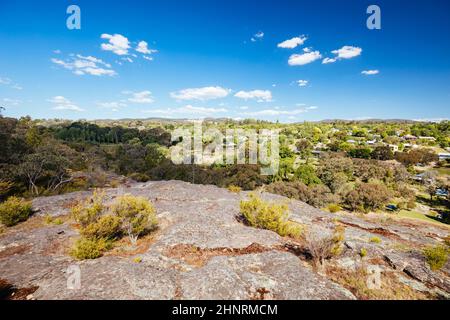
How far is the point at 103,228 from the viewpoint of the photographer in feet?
28.8

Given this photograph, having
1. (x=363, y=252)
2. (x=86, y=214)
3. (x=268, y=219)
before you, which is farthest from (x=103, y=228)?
(x=363, y=252)

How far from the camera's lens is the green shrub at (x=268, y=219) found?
1120 cm

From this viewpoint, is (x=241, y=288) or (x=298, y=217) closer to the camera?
(x=241, y=288)

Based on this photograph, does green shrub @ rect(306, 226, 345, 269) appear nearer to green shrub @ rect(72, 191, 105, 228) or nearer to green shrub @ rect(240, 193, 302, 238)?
green shrub @ rect(240, 193, 302, 238)

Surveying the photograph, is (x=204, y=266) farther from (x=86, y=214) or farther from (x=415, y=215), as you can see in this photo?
(x=415, y=215)

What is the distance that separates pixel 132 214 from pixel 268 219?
21.7 feet

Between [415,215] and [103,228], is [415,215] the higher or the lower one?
the lower one

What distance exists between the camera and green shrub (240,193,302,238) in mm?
11195

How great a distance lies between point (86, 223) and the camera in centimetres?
920

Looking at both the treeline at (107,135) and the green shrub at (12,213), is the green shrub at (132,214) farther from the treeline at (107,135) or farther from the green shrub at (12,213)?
the treeline at (107,135)

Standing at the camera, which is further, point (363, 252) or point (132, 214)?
point (132, 214)
